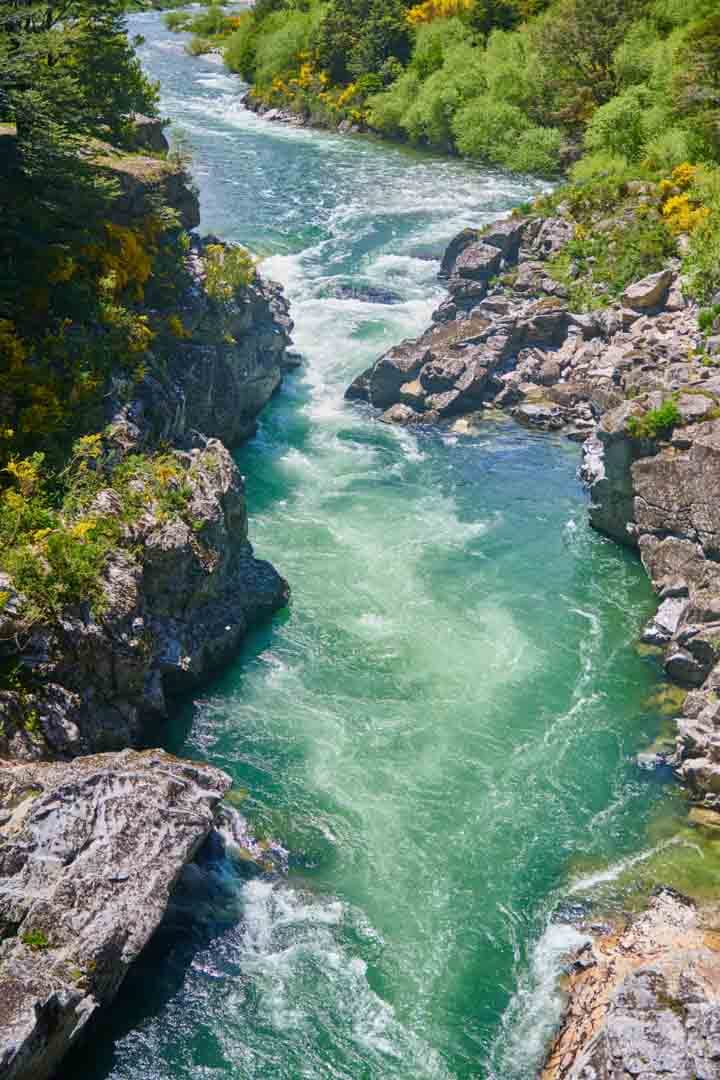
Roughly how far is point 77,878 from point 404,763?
26.6 ft

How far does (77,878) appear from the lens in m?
16.5

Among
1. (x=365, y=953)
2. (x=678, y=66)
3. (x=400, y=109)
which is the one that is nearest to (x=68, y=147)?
(x=365, y=953)

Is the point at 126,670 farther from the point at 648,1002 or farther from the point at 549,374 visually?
the point at 549,374

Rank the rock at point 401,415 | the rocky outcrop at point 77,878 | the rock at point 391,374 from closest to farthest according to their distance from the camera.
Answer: the rocky outcrop at point 77,878 → the rock at point 401,415 → the rock at point 391,374

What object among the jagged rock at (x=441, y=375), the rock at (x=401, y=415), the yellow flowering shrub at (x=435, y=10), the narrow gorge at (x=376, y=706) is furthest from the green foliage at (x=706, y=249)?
the yellow flowering shrub at (x=435, y=10)

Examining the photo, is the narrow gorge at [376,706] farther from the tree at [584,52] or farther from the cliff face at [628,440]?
the tree at [584,52]

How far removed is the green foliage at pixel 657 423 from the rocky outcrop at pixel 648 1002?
1395 cm

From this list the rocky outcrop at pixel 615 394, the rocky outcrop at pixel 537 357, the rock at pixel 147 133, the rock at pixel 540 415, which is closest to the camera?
the rocky outcrop at pixel 615 394

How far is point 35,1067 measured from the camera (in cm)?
1461

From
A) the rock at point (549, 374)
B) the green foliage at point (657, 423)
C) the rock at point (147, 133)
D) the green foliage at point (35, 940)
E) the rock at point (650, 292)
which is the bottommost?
the green foliage at point (35, 940)

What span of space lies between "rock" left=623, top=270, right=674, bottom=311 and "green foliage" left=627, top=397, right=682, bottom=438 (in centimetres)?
1059

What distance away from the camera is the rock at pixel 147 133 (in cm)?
3762

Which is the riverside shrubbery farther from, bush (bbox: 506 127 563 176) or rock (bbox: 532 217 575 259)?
rock (bbox: 532 217 575 259)

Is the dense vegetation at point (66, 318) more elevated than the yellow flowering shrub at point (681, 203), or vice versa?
the yellow flowering shrub at point (681, 203)
